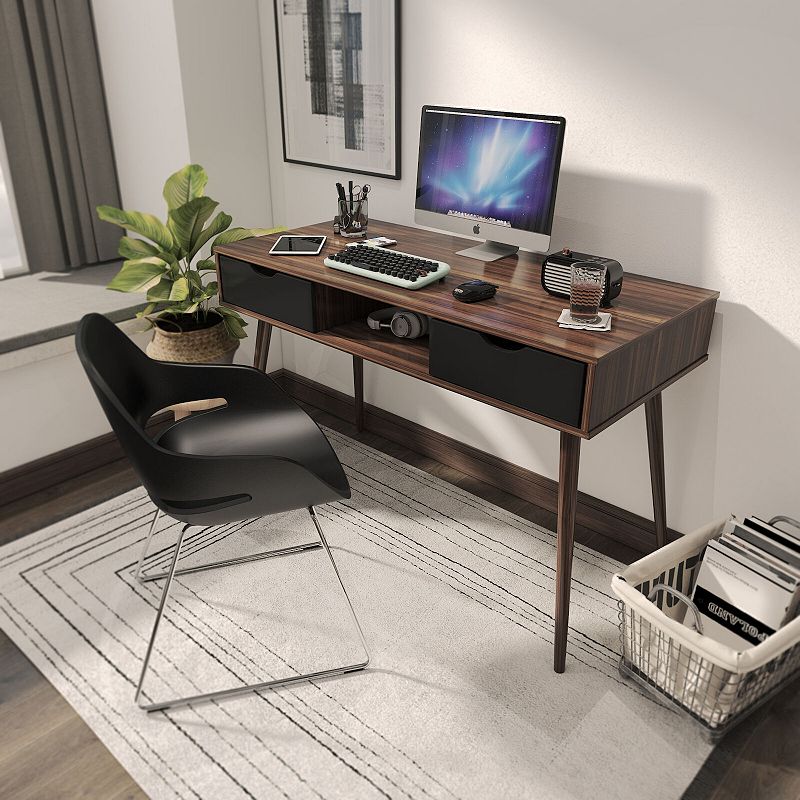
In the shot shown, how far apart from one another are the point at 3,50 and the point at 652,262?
2272 millimetres

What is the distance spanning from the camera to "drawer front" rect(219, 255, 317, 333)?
7.15 ft

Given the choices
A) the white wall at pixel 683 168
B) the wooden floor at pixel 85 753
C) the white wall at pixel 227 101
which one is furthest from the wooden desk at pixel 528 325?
the white wall at pixel 227 101

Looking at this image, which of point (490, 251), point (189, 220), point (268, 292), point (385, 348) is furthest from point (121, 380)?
point (490, 251)

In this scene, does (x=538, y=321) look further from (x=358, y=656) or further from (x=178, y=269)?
(x=178, y=269)

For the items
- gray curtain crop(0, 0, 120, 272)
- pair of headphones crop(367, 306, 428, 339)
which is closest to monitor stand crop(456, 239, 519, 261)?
pair of headphones crop(367, 306, 428, 339)

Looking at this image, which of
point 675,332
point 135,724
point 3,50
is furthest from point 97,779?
point 3,50

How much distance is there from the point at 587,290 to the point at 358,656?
1.02 m

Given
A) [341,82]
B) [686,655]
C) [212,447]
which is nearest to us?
[686,655]

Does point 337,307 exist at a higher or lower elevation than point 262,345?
higher

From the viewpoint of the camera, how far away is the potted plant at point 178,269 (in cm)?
245

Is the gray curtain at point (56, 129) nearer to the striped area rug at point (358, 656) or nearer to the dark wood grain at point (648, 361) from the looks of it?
the striped area rug at point (358, 656)

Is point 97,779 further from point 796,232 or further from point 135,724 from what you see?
point 796,232

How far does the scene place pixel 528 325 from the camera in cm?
174

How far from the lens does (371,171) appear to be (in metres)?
2.62
